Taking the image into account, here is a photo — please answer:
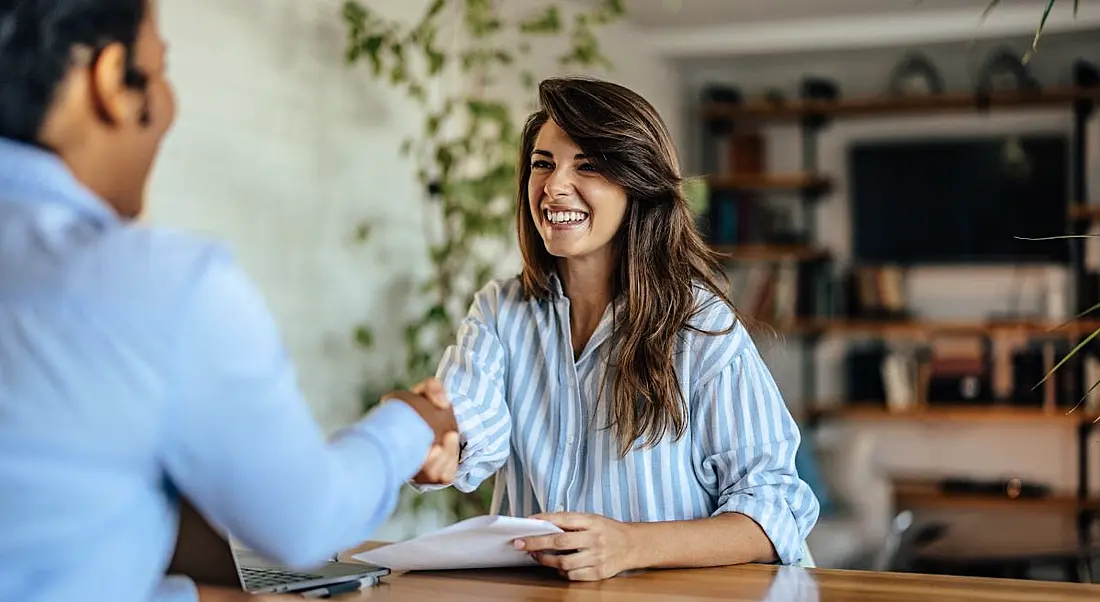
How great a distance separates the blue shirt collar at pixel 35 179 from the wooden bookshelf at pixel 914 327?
5552 millimetres

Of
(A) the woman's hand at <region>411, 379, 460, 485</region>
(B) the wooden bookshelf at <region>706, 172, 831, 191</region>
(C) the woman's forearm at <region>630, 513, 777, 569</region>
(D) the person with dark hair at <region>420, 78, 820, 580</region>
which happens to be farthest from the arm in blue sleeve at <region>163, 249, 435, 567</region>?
(B) the wooden bookshelf at <region>706, 172, 831, 191</region>

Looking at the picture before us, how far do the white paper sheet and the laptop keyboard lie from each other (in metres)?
0.10

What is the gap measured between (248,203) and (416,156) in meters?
0.87

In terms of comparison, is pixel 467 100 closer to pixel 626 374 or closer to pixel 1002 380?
pixel 626 374

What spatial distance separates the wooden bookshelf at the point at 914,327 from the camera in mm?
5859

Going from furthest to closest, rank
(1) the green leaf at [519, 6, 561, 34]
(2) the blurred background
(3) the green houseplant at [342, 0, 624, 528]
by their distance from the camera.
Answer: (2) the blurred background, (1) the green leaf at [519, 6, 561, 34], (3) the green houseplant at [342, 0, 624, 528]

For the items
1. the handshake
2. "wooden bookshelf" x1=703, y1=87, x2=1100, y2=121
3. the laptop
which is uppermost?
"wooden bookshelf" x1=703, y1=87, x2=1100, y2=121

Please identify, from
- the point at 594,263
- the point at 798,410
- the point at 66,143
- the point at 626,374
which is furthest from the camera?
the point at 798,410

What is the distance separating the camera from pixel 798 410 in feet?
20.7

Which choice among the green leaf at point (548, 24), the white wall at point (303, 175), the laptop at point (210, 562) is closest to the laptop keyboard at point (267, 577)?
the laptop at point (210, 562)

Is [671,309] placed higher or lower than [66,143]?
lower

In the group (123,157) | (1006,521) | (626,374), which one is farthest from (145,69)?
(1006,521)

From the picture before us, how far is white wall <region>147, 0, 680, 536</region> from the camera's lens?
114 inches

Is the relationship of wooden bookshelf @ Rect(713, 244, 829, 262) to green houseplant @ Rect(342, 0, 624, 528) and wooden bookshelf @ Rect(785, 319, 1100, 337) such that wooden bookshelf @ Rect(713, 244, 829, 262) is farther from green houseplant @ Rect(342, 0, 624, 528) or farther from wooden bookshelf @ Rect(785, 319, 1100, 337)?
green houseplant @ Rect(342, 0, 624, 528)
